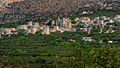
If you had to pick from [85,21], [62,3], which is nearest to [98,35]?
[85,21]

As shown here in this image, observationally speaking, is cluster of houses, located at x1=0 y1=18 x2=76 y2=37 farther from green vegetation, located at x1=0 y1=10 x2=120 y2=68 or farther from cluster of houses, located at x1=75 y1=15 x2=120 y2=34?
cluster of houses, located at x1=75 y1=15 x2=120 y2=34

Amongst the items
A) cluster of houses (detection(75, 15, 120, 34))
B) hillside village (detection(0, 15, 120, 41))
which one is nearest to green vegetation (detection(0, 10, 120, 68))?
hillside village (detection(0, 15, 120, 41))

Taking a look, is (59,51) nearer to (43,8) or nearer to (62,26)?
(62,26)

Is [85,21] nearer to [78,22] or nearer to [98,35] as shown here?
[78,22]

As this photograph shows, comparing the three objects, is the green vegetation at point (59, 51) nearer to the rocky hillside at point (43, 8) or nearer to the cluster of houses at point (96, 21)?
the cluster of houses at point (96, 21)

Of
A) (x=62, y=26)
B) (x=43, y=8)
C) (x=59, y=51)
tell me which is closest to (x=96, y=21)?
(x=62, y=26)

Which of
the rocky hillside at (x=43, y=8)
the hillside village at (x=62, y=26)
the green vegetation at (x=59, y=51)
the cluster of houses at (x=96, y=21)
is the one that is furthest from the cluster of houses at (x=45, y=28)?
the rocky hillside at (x=43, y=8)
